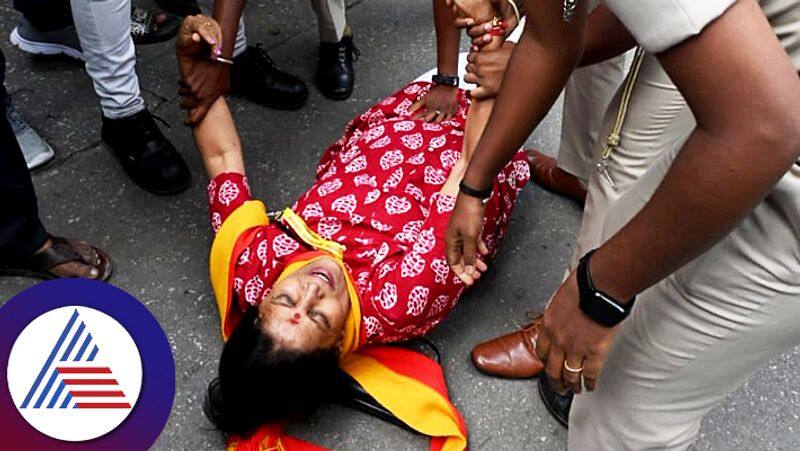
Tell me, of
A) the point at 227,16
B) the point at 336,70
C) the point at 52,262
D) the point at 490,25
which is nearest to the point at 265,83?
the point at 336,70

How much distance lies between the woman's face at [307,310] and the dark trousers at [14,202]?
2.12 ft

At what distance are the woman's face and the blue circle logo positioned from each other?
44cm

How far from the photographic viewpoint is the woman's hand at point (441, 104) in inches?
A: 81.0

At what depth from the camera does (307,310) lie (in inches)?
62.9

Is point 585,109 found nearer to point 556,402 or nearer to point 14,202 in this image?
point 556,402

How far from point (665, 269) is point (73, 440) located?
89 centimetres

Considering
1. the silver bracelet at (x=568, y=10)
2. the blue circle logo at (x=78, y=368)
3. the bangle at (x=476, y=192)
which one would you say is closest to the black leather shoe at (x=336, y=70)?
the bangle at (x=476, y=192)

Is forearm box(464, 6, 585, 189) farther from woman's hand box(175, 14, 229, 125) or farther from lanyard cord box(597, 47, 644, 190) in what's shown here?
woman's hand box(175, 14, 229, 125)

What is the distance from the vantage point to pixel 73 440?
43.9 inches

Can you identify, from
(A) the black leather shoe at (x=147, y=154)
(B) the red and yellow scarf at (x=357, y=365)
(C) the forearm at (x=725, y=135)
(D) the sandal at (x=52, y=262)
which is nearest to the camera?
(C) the forearm at (x=725, y=135)

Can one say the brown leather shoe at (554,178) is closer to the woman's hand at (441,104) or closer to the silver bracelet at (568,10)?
the woman's hand at (441,104)

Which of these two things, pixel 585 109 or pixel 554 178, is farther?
pixel 554 178

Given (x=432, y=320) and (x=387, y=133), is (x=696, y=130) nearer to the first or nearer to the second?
(x=432, y=320)

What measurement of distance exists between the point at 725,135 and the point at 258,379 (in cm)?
111
